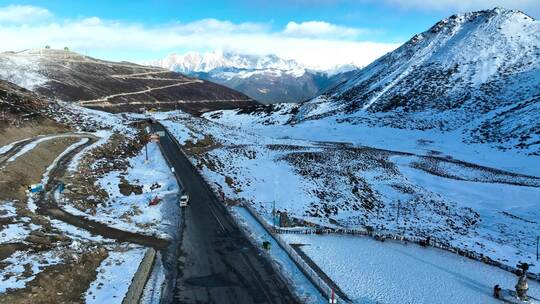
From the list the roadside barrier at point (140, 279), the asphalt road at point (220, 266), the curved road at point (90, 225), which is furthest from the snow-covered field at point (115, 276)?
the asphalt road at point (220, 266)

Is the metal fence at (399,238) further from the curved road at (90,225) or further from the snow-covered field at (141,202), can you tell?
the curved road at (90,225)

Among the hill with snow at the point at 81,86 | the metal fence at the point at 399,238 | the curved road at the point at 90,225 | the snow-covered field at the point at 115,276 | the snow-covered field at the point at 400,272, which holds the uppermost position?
the hill with snow at the point at 81,86

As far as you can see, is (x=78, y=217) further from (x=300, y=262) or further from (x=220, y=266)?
(x=300, y=262)

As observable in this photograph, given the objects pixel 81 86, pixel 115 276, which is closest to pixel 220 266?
pixel 115 276

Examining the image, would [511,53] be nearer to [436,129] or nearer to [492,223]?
[436,129]

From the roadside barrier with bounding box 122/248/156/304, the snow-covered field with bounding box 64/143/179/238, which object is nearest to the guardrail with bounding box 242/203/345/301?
the snow-covered field with bounding box 64/143/179/238

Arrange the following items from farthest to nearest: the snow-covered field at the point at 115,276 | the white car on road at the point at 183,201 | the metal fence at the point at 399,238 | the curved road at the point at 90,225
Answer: the white car on road at the point at 183,201 → the metal fence at the point at 399,238 → the curved road at the point at 90,225 → the snow-covered field at the point at 115,276

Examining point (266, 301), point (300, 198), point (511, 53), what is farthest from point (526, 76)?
point (266, 301)
